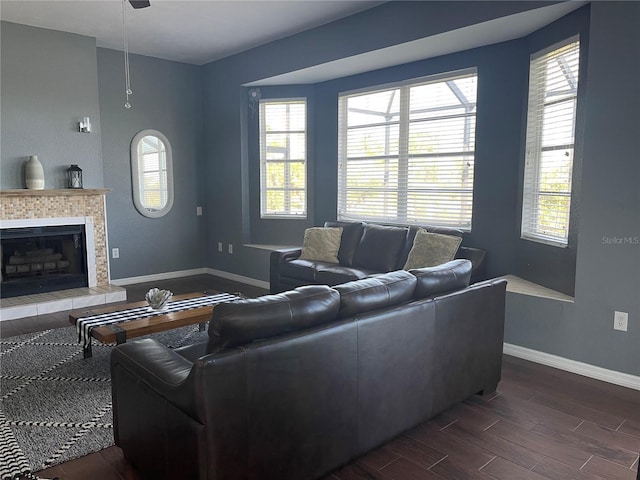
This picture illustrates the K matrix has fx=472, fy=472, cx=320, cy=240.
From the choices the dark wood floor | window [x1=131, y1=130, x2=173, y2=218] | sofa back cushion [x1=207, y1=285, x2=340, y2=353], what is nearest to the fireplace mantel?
window [x1=131, y1=130, x2=173, y2=218]

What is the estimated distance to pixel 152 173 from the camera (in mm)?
6309

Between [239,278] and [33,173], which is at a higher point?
[33,173]

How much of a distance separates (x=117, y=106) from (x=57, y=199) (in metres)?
1.49

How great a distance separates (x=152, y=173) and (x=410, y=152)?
344cm

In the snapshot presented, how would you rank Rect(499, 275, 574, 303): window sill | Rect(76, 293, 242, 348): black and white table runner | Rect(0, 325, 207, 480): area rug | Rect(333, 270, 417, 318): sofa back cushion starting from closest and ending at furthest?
Rect(333, 270, 417, 318): sofa back cushion, Rect(0, 325, 207, 480): area rug, Rect(76, 293, 242, 348): black and white table runner, Rect(499, 275, 574, 303): window sill

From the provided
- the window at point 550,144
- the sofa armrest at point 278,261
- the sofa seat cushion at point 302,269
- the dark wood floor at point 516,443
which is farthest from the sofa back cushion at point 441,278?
the sofa armrest at point 278,261

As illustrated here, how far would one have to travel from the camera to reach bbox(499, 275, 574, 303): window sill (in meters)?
3.46

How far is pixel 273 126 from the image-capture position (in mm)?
6184

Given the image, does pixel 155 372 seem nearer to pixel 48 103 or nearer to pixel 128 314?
pixel 128 314

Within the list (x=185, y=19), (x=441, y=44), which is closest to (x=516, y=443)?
(x=441, y=44)

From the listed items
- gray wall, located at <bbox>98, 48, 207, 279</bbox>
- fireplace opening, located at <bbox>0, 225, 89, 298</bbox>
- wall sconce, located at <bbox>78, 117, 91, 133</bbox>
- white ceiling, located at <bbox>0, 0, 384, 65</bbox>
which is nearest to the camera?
white ceiling, located at <bbox>0, 0, 384, 65</bbox>

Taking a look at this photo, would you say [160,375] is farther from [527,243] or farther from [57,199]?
[57,199]

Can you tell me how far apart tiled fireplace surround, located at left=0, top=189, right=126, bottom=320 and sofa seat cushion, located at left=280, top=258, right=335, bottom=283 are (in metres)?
1.88

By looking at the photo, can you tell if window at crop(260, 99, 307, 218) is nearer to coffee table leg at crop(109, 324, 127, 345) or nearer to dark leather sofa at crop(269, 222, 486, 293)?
dark leather sofa at crop(269, 222, 486, 293)
